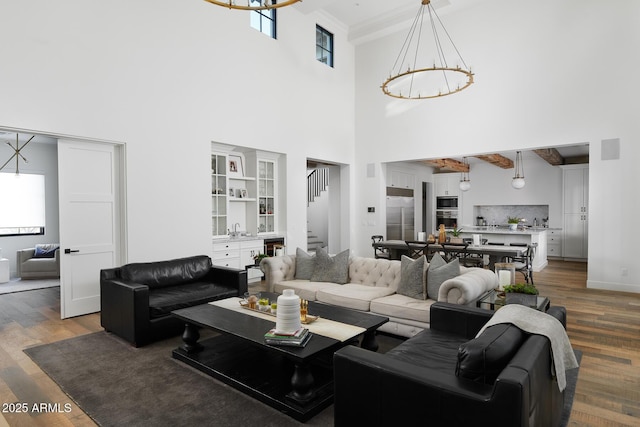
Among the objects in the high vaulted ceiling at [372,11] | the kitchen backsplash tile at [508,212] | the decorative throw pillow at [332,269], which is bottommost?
the decorative throw pillow at [332,269]

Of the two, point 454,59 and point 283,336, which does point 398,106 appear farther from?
point 283,336

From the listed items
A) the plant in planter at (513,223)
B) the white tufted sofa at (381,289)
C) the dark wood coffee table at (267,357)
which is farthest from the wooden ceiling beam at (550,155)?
the dark wood coffee table at (267,357)

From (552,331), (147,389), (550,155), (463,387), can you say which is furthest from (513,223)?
(147,389)

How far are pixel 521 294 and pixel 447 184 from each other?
960cm

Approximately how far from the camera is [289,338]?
274 cm

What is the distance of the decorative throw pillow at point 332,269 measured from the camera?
496 centimetres

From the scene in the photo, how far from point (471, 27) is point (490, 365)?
7741mm

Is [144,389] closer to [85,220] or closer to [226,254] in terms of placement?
[85,220]

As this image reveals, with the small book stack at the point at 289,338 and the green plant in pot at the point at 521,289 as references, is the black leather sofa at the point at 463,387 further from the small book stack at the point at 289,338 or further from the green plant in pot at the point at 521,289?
the green plant in pot at the point at 521,289

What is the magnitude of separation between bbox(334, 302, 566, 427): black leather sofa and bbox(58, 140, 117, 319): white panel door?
167 inches

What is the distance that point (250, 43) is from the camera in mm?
6961

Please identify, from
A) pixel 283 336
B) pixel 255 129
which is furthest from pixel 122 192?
pixel 283 336

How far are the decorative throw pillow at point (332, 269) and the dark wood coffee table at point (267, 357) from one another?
120 cm

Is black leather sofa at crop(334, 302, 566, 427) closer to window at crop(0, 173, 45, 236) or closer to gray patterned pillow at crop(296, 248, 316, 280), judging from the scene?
gray patterned pillow at crop(296, 248, 316, 280)
